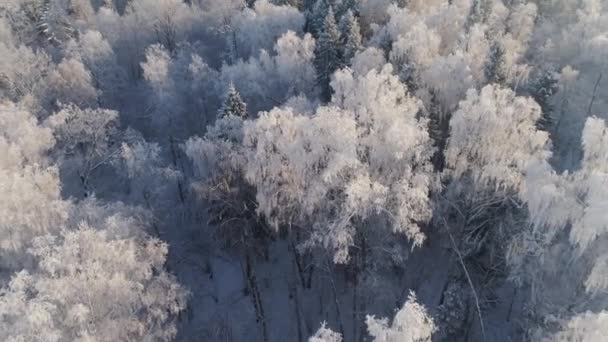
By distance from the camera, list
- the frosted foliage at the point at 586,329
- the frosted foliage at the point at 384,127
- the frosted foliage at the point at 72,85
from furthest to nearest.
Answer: the frosted foliage at the point at 72,85 → the frosted foliage at the point at 384,127 → the frosted foliage at the point at 586,329

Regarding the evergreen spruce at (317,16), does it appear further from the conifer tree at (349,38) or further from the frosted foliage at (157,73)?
the frosted foliage at (157,73)

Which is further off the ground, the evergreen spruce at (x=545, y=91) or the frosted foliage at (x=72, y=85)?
the frosted foliage at (x=72, y=85)

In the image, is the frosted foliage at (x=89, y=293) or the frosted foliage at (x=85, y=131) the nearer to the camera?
Answer: the frosted foliage at (x=89, y=293)

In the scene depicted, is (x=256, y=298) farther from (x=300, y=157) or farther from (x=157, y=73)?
(x=157, y=73)

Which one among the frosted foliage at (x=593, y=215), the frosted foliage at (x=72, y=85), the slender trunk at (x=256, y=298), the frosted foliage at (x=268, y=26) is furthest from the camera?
the frosted foliage at (x=268, y=26)

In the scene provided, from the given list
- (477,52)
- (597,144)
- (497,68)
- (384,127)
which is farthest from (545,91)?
(384,127)

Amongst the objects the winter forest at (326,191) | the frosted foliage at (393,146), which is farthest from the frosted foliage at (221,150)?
the frosted foliage at (393,146)

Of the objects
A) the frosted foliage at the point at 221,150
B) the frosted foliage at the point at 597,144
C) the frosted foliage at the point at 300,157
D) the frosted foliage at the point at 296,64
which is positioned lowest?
the frosted foliage at the point at 597,144

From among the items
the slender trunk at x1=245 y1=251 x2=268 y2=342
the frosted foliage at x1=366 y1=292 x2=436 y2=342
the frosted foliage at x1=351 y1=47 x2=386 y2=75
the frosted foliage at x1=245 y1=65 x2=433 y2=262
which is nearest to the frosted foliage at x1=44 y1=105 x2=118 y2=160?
the slender trunk at x1=245 y1=251 x2=268 y2=342
